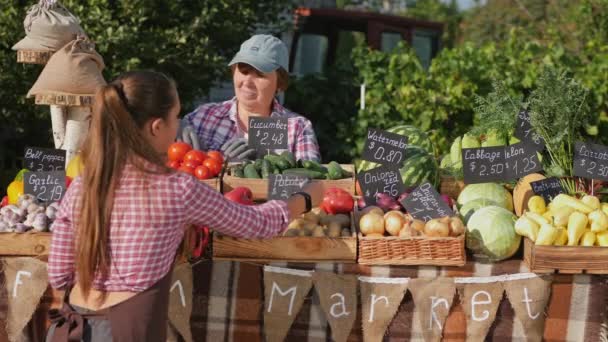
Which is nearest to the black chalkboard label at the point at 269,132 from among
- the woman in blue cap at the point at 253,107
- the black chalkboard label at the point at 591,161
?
the woman in blue cap at the point at 253,107

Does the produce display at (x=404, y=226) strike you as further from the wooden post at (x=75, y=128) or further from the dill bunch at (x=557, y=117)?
the wooden post at (x=75, y=128)

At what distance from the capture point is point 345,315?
3035 millimetres

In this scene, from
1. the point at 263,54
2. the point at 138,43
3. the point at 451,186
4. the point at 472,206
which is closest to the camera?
the point at 472,206

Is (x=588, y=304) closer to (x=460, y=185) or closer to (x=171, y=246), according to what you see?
(x=460, y=185)

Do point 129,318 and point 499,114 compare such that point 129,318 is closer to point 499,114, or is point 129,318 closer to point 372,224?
point 372,224

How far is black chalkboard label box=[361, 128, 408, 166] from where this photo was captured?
354cm

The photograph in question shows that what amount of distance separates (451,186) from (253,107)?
Result: 4.73 feet

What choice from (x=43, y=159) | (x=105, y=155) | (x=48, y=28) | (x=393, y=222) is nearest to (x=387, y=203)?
(x=393, y=222)

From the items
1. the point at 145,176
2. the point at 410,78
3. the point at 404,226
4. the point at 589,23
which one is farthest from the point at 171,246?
the point at 589,23

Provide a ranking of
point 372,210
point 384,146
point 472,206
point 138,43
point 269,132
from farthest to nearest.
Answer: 1. point 138,43
2. point 269,132
3. point 384,146
4. point 472,206
5. point 372,210

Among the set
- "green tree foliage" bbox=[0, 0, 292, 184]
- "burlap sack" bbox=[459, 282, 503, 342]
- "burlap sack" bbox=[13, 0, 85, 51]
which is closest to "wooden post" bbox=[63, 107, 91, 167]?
"burlap sack" bbox=[13, 0, 85, 51]

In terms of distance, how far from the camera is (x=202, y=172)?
352 centimetres

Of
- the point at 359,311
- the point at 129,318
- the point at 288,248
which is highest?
the point at 288,248

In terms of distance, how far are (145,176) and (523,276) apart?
166 cm
